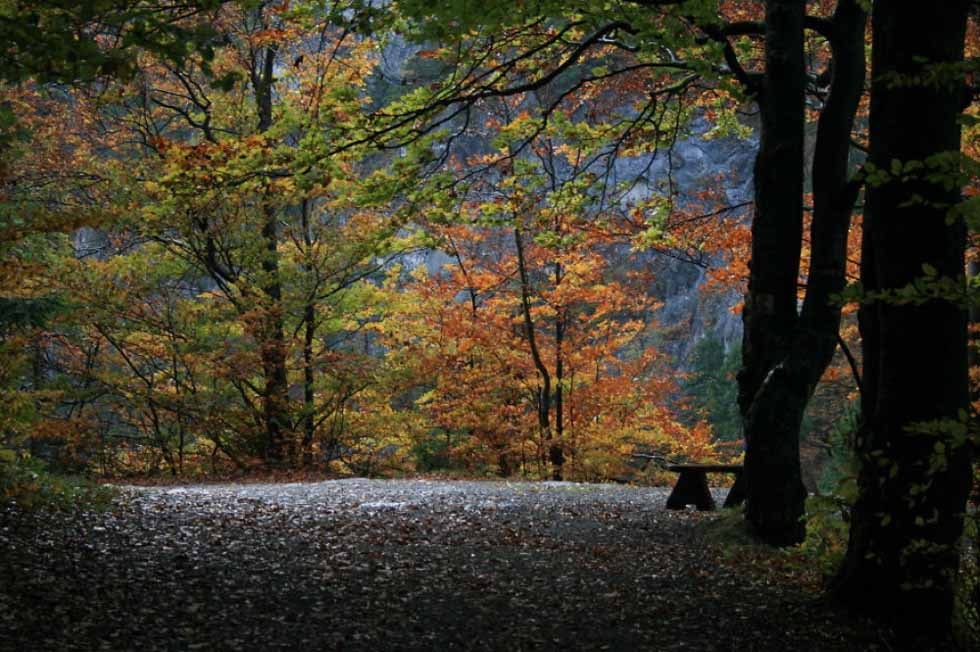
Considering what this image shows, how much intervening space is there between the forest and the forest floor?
7 centimetres

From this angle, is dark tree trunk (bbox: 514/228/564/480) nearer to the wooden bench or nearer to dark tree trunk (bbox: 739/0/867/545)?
the wooden bench

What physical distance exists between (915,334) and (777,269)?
2730 mm

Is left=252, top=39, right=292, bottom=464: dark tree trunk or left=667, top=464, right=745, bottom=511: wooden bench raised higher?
left=252, top=39, right=292, bottom=464: dark tree trunk

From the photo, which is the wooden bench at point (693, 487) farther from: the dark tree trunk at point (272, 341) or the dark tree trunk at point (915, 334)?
the dark tree trunk at point (272, 341)

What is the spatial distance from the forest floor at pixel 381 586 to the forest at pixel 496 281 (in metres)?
0.07

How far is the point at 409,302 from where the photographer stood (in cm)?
1500

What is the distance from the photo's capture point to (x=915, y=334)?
398cm

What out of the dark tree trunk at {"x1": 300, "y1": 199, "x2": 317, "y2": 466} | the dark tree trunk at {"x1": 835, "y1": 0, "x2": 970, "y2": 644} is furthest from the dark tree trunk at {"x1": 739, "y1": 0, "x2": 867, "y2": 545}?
the dark tree trunk at {"x1": 300, "y1": 199, "x2": 317, "y2": 466}

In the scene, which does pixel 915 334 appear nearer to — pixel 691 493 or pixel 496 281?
pixel 691 493

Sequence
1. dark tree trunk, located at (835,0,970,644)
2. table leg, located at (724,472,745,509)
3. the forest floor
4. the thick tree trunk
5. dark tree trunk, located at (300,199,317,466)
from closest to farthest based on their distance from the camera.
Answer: dark tree trunk, located at (835,0,970,644) < the forest floor < the thick tree trunk < table leg, located at (724,472,745,509) < dark tree trunk, located at (300,199,317,466)

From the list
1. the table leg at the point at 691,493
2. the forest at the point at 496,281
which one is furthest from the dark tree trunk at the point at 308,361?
the table leg at the point at 691,493

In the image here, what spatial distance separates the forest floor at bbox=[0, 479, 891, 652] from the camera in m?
4.01

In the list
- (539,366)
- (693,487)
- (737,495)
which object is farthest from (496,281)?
(737,495)

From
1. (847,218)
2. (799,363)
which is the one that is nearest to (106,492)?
(799,363)
